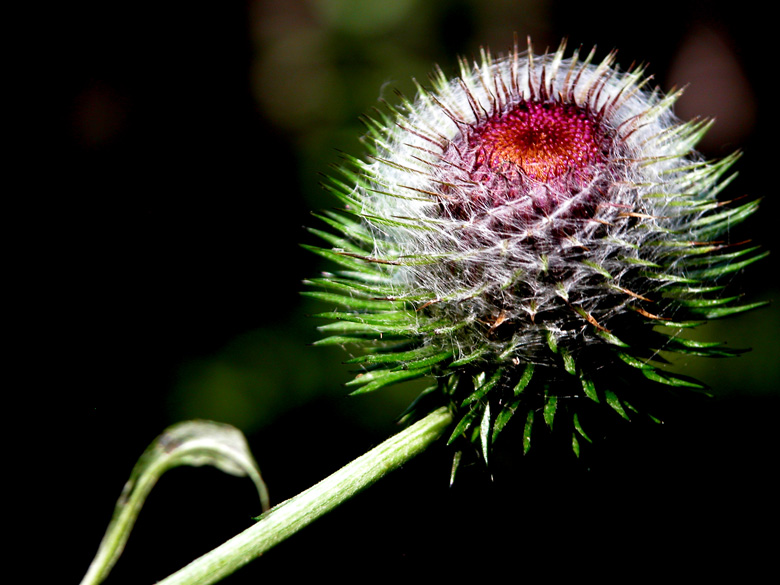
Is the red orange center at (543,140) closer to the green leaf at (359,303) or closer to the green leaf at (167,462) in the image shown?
the green leaf at (359,303)

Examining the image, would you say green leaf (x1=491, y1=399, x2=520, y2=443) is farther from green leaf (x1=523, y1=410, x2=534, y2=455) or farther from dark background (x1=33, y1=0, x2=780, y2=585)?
dark background (x1=33, y1=0, x2=780, y2=585)

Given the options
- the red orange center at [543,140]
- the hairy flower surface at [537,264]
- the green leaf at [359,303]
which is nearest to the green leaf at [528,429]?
the hairy flower surface at [537,264]

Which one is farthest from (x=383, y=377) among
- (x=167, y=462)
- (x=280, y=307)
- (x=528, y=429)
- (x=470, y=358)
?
(x=280, y=307)

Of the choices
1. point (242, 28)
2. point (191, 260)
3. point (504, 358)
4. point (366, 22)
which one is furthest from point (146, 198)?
point (504, 358)

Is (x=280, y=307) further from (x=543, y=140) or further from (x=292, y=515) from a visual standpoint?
(x=292, y=515)

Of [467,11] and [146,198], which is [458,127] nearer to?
[146,198]

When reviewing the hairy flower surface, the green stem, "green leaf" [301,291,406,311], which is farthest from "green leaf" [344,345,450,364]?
the green stem

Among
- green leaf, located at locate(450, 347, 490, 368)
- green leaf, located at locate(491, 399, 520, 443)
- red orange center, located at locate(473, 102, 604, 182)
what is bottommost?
green leaf, located at locate(491, 399, 520, 443)

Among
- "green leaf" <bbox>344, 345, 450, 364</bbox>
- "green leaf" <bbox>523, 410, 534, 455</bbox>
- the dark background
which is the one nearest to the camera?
"green leaf" <bbox>523, 410, 534, 455</bbox>
